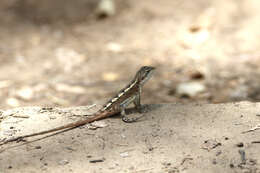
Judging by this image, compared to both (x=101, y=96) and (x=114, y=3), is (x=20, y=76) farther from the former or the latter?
(x=114, y=3)

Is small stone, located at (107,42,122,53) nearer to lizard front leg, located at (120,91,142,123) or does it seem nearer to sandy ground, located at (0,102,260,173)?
lizard front leg, located at (120,91,142,123)

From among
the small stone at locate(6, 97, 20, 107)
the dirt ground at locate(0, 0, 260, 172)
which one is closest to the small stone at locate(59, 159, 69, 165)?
the dirt ground at locate(0, 0, 260, 172)

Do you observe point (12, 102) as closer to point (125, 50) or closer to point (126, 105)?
point (125, 50)

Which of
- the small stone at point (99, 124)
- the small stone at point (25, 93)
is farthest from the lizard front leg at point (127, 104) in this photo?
the small stone at point (25, 93)

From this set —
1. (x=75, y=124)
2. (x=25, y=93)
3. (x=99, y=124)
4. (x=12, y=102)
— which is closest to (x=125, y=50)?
(x=25, y=93)

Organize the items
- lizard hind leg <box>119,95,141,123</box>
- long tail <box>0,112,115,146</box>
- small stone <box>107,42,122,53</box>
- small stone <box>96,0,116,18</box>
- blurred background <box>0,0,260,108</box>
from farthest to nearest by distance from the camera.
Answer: small stone <box>96,0,116,18</box> → small stone <box>107,42,122,53</box> → blurred background <box>0,0,260,108</box> → lizard hind leg <box>119,95,141,123</box> → long tail <box>0,112,115,146</box>

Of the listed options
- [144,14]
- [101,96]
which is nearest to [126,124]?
[101,96]

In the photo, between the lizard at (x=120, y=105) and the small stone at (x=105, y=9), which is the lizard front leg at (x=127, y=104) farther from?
the small stone at (x=105, y=9)
